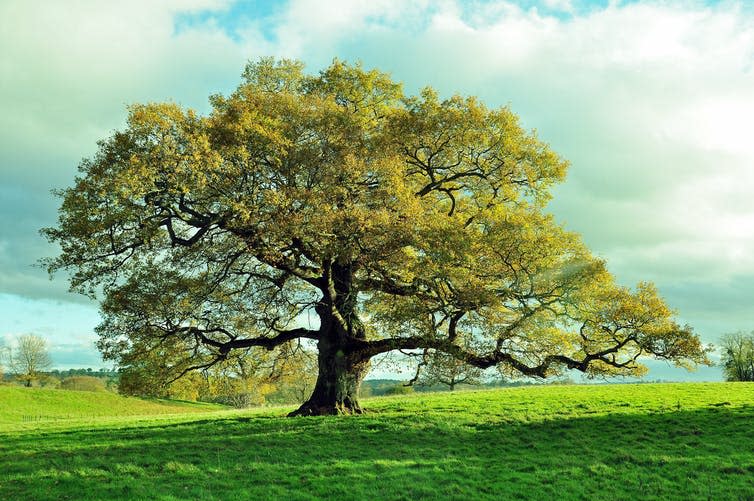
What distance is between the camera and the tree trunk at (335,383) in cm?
2755

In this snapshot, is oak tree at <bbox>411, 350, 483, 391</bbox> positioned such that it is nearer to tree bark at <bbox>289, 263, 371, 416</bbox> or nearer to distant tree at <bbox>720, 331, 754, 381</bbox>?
tree bark at <bbox>289, 263, 371, 416</bbox>

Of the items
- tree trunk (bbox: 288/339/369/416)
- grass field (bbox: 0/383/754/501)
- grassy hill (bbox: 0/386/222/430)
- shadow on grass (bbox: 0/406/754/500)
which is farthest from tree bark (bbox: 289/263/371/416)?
grassy hill (bbox: 0/386/222/430)

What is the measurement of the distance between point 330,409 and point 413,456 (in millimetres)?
8437

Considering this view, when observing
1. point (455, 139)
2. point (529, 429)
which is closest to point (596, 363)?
point (529, 429)

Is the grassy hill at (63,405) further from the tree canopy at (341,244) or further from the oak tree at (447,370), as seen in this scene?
the oak tree at (447,370)

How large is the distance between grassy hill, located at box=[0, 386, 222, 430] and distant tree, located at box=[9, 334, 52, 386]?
88.2 feet

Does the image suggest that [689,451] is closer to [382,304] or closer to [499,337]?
[499,337]

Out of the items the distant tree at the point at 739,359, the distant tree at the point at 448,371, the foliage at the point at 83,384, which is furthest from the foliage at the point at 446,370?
the foliage at the point at 83,384

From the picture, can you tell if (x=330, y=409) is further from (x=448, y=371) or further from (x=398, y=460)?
(x=398, y=460)

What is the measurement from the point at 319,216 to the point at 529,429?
40.4 feet

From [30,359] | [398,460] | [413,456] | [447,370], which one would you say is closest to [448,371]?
[447,370]

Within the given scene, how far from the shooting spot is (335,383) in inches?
1092

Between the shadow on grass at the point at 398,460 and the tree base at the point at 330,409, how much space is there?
4.94 feet

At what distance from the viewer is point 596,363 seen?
80.1 feet
